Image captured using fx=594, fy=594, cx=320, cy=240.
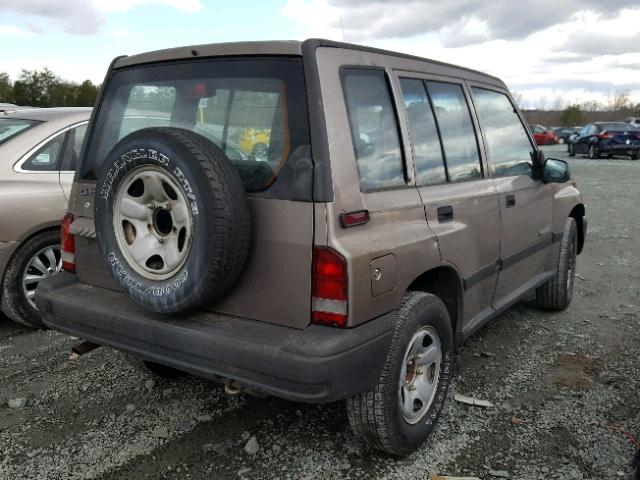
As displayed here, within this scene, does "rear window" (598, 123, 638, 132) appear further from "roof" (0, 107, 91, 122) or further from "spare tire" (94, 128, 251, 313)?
Answer: "spare tire" (94, 128, 251, 313)

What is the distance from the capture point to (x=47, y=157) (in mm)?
4672

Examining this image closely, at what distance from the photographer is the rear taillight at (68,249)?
3.07 meters

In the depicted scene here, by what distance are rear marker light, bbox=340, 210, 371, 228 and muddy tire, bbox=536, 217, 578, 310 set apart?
295 centimetres

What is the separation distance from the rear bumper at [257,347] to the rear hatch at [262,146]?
10 centimetres

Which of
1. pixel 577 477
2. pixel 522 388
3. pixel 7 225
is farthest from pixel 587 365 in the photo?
pixel 7 225

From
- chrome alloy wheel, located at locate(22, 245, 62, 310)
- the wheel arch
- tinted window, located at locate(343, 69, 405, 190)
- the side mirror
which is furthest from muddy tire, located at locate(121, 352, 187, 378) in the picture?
the side mirror

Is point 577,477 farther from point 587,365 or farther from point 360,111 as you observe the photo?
point 360,111

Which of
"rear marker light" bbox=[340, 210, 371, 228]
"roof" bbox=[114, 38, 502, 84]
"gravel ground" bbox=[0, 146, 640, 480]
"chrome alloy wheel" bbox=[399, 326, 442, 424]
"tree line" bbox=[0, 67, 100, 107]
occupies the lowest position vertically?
"gravel ground" bbox=[0, 146, 640, 480]

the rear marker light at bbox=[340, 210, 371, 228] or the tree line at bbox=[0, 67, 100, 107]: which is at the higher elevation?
the tree line at bbox=[0, 67, 100, 107]

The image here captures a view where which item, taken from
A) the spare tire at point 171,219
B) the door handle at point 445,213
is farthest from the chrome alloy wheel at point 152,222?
the door handle at point 445,213

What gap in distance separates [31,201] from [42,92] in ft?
128

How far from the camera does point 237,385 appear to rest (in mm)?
2492

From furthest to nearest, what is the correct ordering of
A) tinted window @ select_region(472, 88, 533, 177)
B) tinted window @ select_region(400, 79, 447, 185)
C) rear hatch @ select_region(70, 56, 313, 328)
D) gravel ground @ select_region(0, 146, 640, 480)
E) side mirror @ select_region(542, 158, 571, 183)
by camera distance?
side mirror @ select_region(542, 158, 571, 183)
tinted window @ select_region(472, 88, 533, 177)
tinted window @ select_region(400, 79, 447, 185)
gravel ground @ select_region(0, 146, 640, 480)
rear hatch @ select_region(70, 56, 313, 328)

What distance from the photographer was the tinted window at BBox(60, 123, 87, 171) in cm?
472
